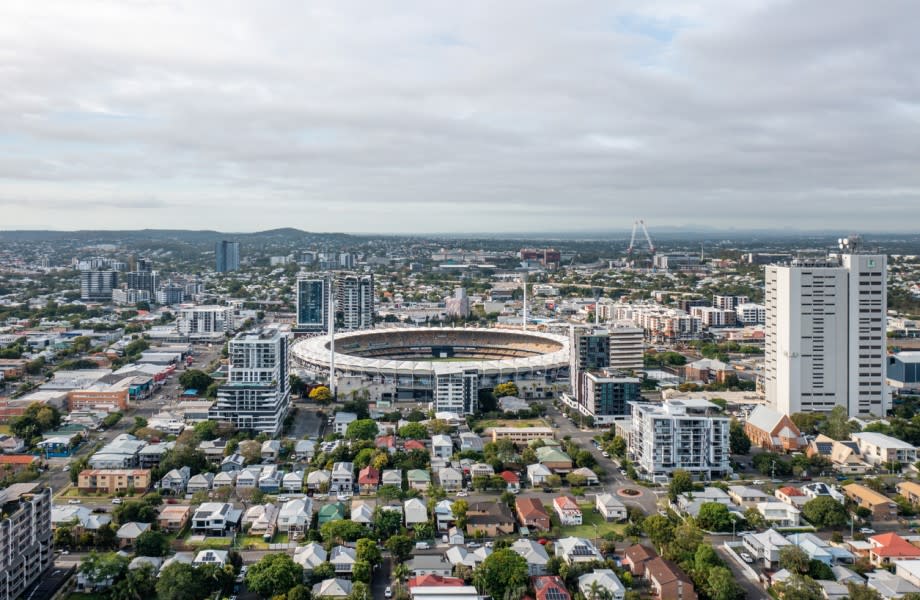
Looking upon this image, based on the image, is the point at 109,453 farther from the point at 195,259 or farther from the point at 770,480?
the point at 195,259

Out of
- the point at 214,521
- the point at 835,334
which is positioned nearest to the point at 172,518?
the point at 214,521

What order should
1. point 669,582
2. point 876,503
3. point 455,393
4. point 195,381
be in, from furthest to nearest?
point 195,381, point 455,393, point 876,503, point 669,582

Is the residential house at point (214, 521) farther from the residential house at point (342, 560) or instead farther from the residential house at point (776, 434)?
the residential house at point (776, 434)

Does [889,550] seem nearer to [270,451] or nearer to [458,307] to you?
[270,451]

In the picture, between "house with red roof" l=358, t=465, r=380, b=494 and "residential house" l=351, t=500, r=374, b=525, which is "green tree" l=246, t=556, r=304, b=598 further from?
"house with red roof" l=358, t=465, r=380, b=494

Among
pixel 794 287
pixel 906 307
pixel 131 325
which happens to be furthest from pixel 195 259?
pixel 794 287

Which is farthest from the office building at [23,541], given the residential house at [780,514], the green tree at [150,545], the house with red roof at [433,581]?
the residential house at [780,514]

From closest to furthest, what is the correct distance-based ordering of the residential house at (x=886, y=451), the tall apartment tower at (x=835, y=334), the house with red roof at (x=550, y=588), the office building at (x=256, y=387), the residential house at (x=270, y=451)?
1. the house with red roof at (x=550, y=588)
2. the residential house at (x=886, y=451)
3. the residential house at (x=270, y=451)
4. the office building at (x=256, y=387)
5. the tall apartment tower at (x=835, y=334)
